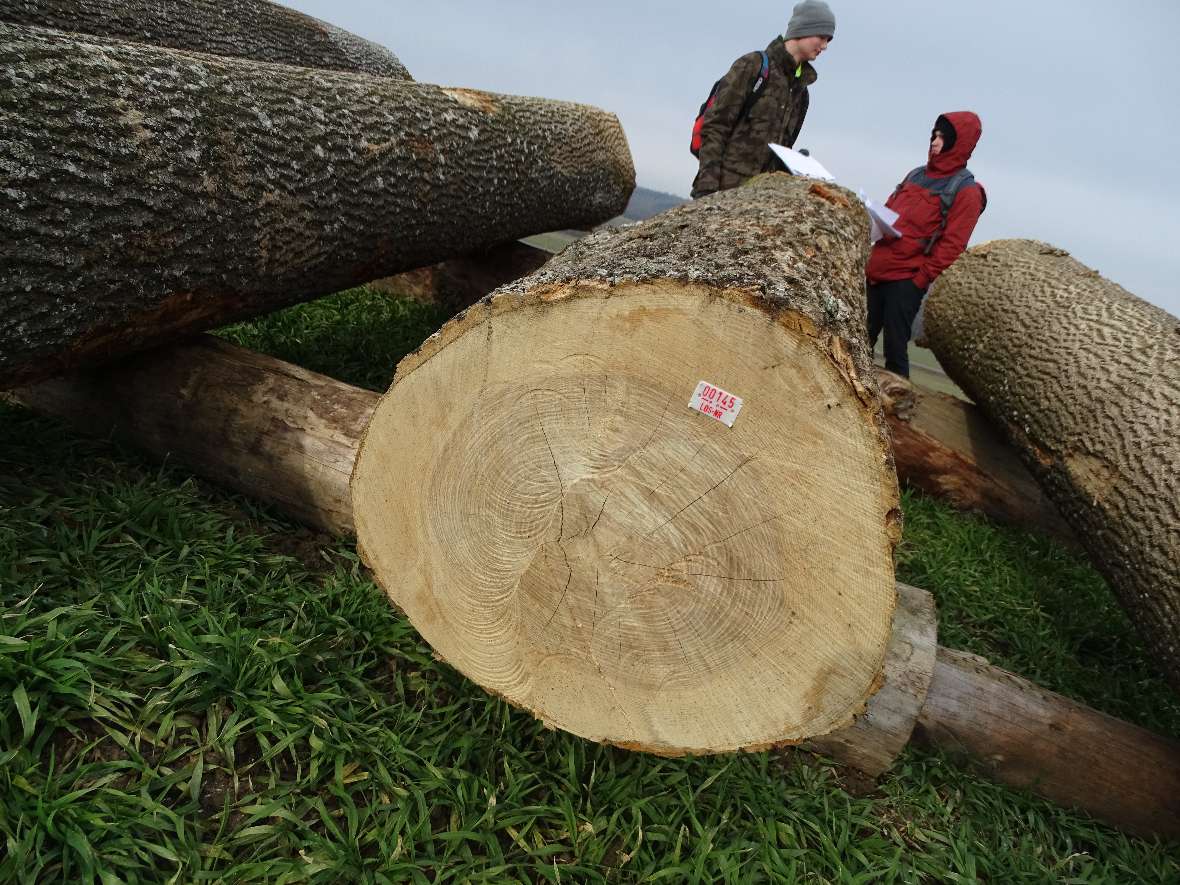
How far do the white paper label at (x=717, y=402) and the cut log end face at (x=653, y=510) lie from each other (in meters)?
0.01

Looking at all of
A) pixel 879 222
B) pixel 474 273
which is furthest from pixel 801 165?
pixel 474 273

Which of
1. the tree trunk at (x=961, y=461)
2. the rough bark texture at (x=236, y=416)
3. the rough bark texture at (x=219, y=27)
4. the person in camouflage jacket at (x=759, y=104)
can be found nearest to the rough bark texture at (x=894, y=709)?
the rough bark texture at (x=236, y=416)

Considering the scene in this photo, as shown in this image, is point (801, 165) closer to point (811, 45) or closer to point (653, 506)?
point (811, 45)

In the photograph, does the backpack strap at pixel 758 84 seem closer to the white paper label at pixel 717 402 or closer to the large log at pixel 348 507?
the large log at pixel 348 507

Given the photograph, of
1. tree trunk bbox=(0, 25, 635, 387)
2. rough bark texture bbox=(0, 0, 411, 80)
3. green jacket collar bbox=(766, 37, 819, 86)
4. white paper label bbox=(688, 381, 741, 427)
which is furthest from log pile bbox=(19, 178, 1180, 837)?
green jacket collar bbox=(766, 37, 819, 86)

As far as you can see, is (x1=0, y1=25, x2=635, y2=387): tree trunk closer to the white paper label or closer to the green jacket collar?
the white paper label

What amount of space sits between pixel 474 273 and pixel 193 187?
2.48 meters

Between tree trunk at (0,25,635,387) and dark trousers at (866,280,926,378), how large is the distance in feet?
8.22

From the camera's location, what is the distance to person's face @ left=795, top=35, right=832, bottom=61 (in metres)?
4.12

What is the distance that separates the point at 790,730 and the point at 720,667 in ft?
0.65

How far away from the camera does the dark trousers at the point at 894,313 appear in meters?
4.21

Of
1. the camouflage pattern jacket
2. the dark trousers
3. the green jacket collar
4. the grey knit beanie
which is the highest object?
the grey knit beanie

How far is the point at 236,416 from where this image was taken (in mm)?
2232

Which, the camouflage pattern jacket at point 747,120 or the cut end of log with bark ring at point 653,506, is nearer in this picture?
the cut end of log with bark ring at point 653,506
